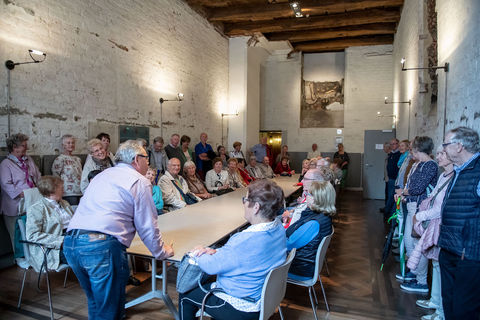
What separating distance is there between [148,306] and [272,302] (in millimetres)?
1583

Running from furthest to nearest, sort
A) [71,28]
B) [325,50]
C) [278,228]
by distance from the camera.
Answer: [325,50]
[71,28]
[278,228]

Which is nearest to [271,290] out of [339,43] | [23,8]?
[23,8]


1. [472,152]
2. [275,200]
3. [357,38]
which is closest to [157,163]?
[275,200]

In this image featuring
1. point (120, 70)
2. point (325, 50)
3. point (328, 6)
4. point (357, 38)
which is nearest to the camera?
point (120, 70)

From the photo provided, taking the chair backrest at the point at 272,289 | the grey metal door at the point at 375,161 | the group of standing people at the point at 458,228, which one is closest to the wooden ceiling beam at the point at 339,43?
the grey metal door at the point at 375,161

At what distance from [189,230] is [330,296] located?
5.06 feet

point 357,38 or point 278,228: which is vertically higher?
point 357,38

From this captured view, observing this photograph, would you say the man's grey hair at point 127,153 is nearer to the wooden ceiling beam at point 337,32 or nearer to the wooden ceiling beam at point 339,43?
the wooden ceiling beam at point 337,32

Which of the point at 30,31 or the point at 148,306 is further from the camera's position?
the point at 30,31

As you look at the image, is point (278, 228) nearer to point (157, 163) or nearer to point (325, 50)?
point (157, 163)

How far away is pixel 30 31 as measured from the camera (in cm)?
454

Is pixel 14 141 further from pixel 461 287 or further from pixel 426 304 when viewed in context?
pixel 426 304

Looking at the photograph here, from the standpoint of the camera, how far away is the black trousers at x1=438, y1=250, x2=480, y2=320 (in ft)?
7.10

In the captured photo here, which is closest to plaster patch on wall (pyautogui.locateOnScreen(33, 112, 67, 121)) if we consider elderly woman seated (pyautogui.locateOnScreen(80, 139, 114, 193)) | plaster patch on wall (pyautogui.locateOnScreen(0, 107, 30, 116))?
plaster patch on wall (pyautogui.locateOnScreen(0, 107, 30, 116))
